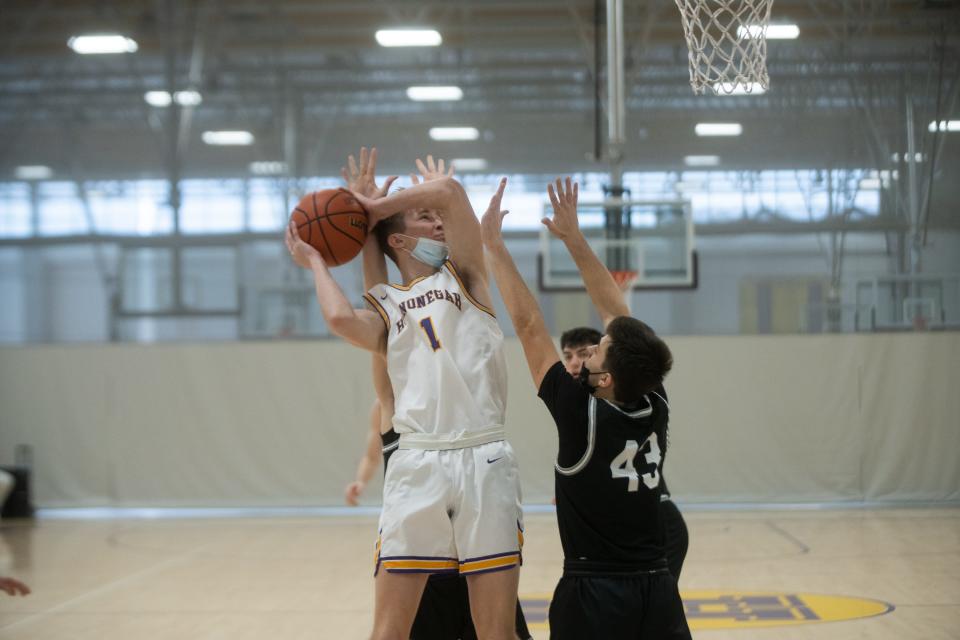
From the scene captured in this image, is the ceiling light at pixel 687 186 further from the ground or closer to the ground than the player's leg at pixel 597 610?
further from the ground

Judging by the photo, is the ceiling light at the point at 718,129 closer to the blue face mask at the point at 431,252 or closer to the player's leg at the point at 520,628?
the blue face mask at the point at 431,252

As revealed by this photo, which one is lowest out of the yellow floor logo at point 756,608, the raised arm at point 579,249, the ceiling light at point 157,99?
the yellow floor logo at point 756,608

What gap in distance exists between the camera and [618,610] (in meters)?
2.66

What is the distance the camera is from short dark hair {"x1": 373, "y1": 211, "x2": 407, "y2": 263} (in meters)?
3.47

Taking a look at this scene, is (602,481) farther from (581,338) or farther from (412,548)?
(581,338)

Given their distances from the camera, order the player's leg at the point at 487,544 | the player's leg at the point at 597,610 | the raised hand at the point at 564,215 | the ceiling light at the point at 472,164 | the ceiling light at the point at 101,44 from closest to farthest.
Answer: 1. the player's leg at the point at 597,610
2. the player's leg at the point at 487,544
3. the raised hand at the point at 564,215
4. the ceiling light at the point at 472,164
5. the ceiling light at the point at 101,44

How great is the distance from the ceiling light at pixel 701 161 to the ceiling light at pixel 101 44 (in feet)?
24.5

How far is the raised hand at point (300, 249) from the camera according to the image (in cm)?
336

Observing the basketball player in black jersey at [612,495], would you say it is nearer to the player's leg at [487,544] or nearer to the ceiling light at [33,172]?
the player's leg at [487,544]

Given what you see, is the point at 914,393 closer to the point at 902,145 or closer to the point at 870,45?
the point at 902,145

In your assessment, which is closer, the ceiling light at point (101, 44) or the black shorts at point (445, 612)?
the black shorts at point (445, 612)

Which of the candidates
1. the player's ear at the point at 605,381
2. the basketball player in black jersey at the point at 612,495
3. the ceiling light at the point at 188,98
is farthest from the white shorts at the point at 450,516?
the ceiling light at the point at 188,98

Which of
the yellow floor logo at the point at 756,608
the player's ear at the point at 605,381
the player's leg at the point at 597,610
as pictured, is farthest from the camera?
the yellow floor logo at the point at 756,608

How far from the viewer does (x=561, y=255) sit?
1077cm
